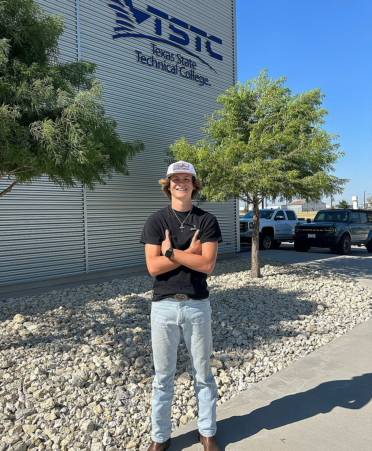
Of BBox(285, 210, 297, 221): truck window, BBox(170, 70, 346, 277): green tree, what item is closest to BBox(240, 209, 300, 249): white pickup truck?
BBox(285, 210, 297, 221): truck window

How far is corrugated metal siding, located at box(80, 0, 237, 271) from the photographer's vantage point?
914 cm

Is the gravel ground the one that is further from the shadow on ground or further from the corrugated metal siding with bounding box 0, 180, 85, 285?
the corrugated metal siding with bounding box 0, 180, 85, 285

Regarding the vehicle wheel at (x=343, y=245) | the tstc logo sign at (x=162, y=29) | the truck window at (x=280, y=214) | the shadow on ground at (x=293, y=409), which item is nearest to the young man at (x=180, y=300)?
the shadow on ground at (x=293, y=409)

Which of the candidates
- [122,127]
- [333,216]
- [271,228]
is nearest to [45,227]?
[122,127]

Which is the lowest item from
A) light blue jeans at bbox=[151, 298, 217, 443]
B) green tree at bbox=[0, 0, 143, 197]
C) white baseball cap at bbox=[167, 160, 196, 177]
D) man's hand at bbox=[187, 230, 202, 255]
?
light blue jeans at bbox=[151, 298, 217, 443]

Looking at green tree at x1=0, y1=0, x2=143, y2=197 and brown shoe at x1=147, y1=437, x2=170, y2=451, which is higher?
green tree at x1=0, y1=0, x2=143, y2=197

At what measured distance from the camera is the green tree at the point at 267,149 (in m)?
6.81

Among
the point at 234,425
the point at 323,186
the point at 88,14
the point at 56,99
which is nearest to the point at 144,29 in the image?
the point at 88,14

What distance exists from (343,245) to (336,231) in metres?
0.66

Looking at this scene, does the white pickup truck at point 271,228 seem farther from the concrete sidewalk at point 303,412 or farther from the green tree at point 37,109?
the green tree at point 37,109

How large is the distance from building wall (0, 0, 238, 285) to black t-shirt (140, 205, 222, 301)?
21.1 feet

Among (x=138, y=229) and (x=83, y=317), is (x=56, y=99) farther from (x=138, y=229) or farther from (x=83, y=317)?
(x=138, y=229)

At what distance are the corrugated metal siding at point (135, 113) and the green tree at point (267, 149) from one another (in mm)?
2815

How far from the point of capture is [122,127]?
31.9ft
